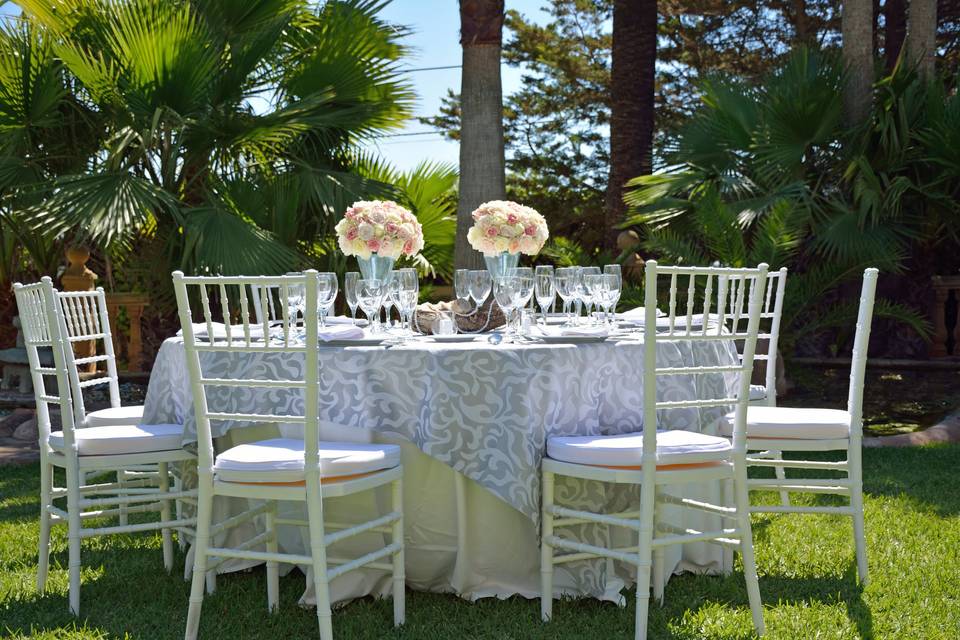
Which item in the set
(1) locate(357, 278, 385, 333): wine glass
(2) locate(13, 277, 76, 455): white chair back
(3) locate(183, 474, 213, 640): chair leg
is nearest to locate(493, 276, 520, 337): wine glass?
(1) locate(357, 278, 385, 333): wine glass

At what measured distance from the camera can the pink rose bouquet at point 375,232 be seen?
3779mm

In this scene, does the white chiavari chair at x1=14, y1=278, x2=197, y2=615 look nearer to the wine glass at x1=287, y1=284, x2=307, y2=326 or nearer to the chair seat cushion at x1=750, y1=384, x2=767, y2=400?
the wine glass at x1=287, y1=284, x2=307, y2=326

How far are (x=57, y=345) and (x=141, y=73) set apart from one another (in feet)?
12.1

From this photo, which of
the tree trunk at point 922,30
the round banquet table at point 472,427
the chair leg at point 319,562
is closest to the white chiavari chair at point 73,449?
the round banquet table at point 472,427

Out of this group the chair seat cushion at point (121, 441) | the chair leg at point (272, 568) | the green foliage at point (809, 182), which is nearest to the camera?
the chair leg at point (272, 568)

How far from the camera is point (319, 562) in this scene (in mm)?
2809

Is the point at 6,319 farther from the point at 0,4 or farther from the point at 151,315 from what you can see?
the point at 0,4

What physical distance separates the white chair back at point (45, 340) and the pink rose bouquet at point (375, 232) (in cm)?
105

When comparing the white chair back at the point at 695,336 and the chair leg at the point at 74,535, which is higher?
the white chair back at the point at 695,336

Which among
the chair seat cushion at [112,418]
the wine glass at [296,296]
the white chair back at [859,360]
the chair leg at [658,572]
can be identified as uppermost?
the wine glass at [296,296]

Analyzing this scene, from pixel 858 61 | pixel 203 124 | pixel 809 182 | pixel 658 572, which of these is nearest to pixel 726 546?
pixel 658 572

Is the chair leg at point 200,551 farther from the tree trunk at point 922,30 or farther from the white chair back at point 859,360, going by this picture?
the tree trunk at point 922,30

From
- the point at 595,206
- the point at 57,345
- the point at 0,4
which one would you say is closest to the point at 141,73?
the point at 0,4

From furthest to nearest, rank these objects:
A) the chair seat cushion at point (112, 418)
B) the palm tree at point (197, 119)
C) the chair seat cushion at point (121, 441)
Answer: the palm tree at point (197, 119) → the chair seat cushion at point (112, 418) → the chair seat cushion at point (121, 441)
